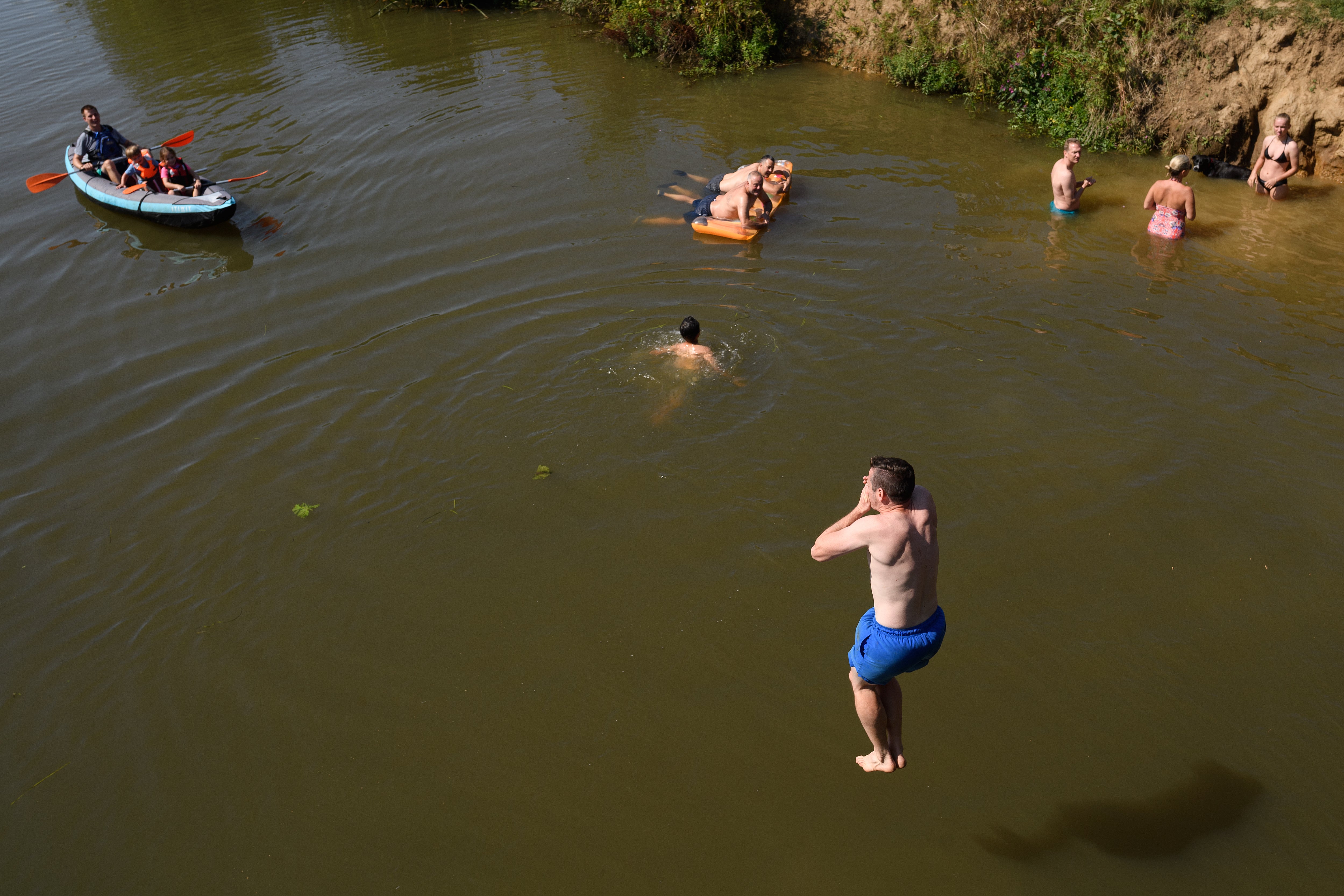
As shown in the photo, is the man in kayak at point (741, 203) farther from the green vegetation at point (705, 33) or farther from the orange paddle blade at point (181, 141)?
the orange paddle blade at point (181, 141)

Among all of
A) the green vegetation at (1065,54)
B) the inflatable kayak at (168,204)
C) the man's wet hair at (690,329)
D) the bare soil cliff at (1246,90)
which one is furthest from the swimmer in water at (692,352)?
the bare soil cliff at (1246,90)

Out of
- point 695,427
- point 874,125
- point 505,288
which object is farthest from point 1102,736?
point 874,125

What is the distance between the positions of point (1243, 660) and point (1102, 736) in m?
1.44

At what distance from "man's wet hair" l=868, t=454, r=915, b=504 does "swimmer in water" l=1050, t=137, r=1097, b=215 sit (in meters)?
9.87

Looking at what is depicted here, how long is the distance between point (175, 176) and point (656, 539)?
40.0 ft

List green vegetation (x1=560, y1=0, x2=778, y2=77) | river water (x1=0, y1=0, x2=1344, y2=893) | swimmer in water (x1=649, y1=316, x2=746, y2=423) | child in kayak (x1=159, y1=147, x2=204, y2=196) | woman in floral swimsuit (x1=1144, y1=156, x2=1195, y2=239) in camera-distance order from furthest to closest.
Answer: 1. green vegetation (x1=560, y1=0, x2=778, y2=77)
2. child in kayak (x1=159, y1=147, x2=204, y2=196)
3. woman in floral swimsuit (x1=1144, y1=156, x2=1195, y2=239)
4. swimmer in water (x1=649, y1=316, x2=746, y2=423)
5. river water (x1=0, y1=0, x2=1344, y2=893)

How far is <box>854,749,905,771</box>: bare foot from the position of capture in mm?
5633

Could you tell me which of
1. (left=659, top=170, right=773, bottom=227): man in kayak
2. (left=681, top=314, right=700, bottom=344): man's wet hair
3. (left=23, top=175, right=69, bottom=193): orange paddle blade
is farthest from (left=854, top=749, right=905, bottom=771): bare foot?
(left=23, top=175, right=69, bottom=193): orange paddle blade

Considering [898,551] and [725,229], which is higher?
[898,551]

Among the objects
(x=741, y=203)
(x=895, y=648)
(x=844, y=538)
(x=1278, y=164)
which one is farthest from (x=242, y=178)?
(x=1278, y=164)

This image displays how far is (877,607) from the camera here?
5.32 metres

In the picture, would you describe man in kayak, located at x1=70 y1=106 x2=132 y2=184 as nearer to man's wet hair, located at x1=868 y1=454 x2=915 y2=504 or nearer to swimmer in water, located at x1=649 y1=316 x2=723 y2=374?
swimmer in water, located at x1=649 y1=316 x2=723 y2=374

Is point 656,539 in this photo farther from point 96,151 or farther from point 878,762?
point 96,151

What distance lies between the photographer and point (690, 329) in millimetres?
9953
